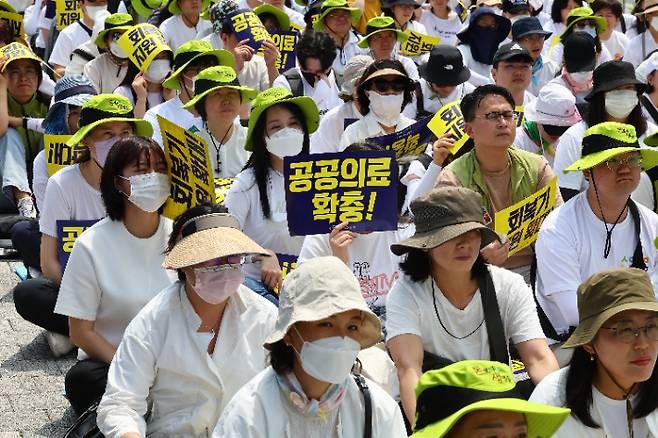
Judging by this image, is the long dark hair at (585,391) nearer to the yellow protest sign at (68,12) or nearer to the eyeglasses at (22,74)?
the eyeglasses at (22,74)

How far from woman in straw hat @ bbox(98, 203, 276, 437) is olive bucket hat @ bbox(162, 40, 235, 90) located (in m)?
4.11

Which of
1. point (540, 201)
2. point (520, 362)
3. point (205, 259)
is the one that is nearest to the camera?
point (205, 259)

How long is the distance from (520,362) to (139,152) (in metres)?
2.00

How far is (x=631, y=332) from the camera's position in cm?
436

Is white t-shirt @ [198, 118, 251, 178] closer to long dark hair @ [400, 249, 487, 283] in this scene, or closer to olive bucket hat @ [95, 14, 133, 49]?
olive bucket hat @ [95, 14, 133, 49]

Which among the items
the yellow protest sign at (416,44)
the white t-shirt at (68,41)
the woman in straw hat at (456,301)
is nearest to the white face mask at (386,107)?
the woman in straw hat at (456,301)

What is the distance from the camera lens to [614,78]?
7.88m

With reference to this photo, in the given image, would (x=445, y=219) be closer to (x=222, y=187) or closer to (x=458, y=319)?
(x=458, y=319)

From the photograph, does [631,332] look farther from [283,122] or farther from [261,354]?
[283,122]

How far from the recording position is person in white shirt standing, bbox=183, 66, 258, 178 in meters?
7.96

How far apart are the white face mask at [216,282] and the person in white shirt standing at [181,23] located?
7442 millimetres

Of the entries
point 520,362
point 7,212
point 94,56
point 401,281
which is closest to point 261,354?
point 401,281

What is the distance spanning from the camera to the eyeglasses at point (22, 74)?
9.52 metres

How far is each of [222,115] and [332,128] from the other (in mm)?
1223
